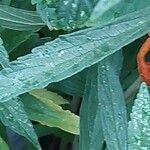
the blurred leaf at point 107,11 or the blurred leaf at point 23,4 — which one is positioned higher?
the blurred leaf at point 107,11

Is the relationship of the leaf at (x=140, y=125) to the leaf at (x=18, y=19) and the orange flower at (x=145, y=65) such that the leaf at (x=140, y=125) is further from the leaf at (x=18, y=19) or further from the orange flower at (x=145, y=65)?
the leaf at (x=18, y=19)

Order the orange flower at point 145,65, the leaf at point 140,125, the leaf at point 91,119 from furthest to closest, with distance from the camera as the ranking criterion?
the leaf at point 91,119 → the orange flower at point 145,65 → the leaf at point 140,125

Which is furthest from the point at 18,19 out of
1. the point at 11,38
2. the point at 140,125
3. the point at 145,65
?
the point at 140,125

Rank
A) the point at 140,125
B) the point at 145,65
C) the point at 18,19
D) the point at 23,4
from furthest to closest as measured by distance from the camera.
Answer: the point at 23,4
the point at 18,19
the point at 145,65
the point at 140,125

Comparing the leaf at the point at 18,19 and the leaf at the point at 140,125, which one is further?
the leaf at the point at 18,19

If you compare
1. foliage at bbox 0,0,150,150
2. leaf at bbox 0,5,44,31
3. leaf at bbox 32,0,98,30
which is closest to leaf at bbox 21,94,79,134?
foliage at bbox 0,0,150,150

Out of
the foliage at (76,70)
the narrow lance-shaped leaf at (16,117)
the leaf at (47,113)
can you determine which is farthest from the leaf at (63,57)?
the leaf at (47,113)

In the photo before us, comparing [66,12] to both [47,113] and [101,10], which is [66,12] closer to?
[101,10]
